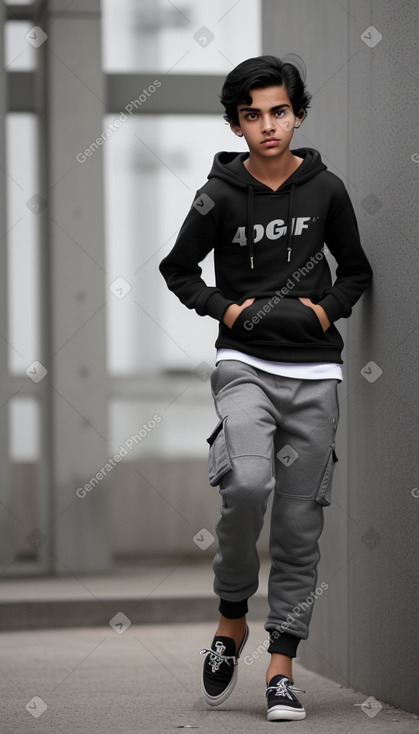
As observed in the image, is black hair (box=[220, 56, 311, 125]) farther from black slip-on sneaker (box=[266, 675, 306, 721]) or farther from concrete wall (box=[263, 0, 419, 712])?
black slip-on sneaker (box=[266, 675, 306, 721])

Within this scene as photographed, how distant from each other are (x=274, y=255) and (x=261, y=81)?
41cm

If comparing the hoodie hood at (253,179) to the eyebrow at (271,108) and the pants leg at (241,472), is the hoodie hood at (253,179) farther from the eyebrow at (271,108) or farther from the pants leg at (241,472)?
the pants leg at (241,472)

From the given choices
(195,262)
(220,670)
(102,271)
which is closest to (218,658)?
(220,670)

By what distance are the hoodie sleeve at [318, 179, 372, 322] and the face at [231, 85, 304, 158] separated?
201mm

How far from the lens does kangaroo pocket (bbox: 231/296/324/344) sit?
286 cm

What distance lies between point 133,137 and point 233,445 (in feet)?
12.4

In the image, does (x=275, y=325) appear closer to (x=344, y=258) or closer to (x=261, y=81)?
(x=344, y=258)

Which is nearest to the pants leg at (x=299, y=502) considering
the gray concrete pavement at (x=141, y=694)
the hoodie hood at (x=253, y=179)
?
the gray concrete pavement at (x=141, y=694)

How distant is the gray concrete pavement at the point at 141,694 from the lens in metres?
2.77

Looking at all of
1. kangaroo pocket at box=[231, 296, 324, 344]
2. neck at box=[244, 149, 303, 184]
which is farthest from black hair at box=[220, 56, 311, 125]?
kangaroo pocket at box=[231, 296, 324, 344]

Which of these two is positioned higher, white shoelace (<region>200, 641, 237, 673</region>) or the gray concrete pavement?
white shoelace (<region>200, 641, 237, 673</region>)

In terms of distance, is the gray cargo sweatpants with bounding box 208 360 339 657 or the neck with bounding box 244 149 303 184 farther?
the neck with bounding box 244 149 303 184

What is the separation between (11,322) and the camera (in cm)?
627

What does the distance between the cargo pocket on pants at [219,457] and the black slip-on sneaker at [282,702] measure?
1.57 feet
